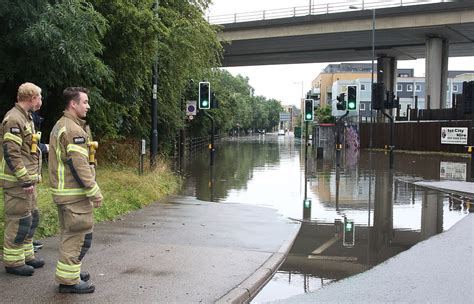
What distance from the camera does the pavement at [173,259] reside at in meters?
5.25

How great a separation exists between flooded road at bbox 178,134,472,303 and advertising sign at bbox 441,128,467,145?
13573 millimetres

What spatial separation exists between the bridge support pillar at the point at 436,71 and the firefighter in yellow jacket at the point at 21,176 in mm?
42158

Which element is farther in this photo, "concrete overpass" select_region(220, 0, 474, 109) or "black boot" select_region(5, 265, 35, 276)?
"concrete overpass" select_region(220, 0, 474, 109)

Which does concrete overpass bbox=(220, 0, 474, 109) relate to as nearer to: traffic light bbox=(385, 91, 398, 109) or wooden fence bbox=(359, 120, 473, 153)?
wooden fence bbox=(359, 120, 473, 153)

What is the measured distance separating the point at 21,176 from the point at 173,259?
2224 mm

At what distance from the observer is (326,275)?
6.60 metres

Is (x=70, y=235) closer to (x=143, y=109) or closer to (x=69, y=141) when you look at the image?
(x=69, y=141)

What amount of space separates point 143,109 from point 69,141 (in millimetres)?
13315

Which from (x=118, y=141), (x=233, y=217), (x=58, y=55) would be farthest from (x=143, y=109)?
(x=233, y=217)

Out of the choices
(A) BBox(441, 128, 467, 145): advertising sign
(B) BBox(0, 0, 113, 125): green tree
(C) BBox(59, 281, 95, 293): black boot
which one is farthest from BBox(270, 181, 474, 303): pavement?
(A) BBox(441, 128, 467, 145): advertising sign

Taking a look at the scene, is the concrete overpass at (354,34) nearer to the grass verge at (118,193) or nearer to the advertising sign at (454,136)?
the advertising sign at (454,136)

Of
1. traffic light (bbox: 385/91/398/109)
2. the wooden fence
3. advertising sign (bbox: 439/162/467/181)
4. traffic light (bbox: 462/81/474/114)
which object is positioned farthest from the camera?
the wooden fence

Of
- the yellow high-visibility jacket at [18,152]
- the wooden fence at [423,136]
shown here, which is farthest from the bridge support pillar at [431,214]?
the wooden fence at [423,136]

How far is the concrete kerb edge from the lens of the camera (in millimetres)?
5324
